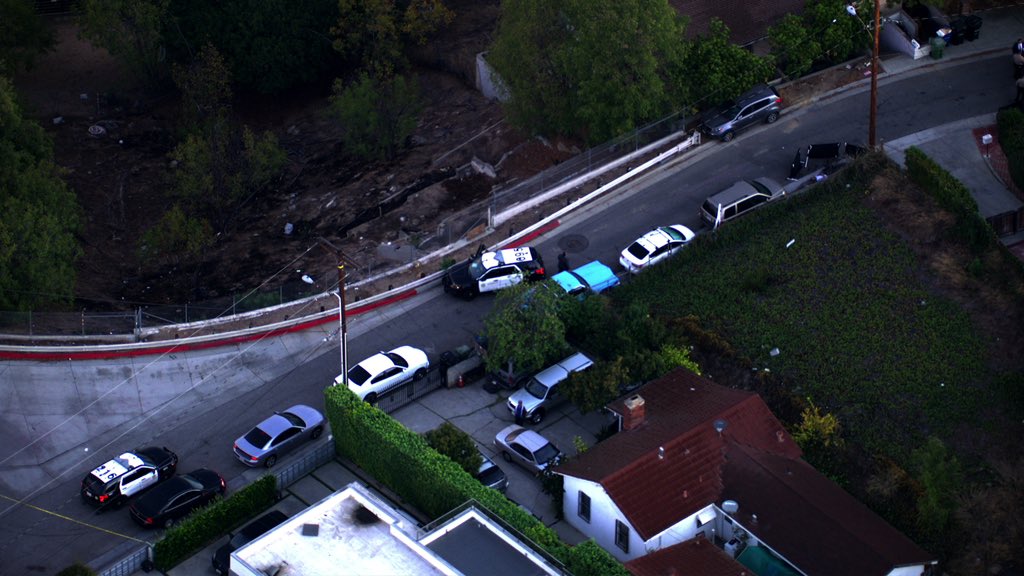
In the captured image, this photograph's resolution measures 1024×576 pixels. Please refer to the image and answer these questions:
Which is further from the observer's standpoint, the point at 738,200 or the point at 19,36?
the point at 19,36

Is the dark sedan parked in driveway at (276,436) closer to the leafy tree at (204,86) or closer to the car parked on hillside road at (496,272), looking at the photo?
the car parked on hillside road at (496,272)

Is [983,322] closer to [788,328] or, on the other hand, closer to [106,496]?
[788,328]

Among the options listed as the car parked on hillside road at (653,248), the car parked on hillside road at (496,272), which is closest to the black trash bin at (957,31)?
the car parked on hillside road at (653,248)

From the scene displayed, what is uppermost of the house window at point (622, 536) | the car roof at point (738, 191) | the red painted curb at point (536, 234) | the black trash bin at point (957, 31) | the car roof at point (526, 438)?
the black trash bin at point (957, 31)

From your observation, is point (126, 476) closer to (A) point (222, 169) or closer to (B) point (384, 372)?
(B) point (384, 372)

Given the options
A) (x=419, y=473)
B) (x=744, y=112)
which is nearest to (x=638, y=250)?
(x=744, y=112)

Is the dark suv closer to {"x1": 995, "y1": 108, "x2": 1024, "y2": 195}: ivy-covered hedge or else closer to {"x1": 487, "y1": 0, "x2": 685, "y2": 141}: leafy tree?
{"x1": 487, "y1": 0, "x2": 685, "y2": 141}: leafy tree
